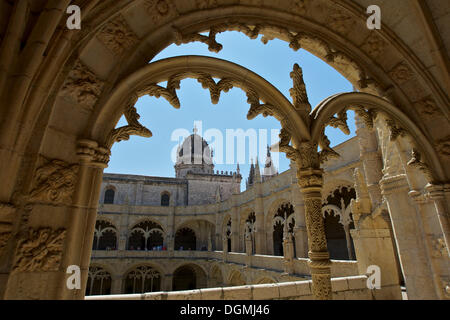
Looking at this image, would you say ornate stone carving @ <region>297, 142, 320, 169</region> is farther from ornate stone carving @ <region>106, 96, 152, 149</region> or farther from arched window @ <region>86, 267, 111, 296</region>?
arched window @ <region>86, 267, 111, 296</region>

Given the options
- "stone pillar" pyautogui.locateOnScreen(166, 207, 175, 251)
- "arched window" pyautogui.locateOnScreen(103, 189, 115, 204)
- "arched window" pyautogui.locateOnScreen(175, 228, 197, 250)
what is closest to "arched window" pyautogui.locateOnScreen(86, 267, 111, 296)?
"stone pillar" pyautogui.locateOnScreen(166, 207, 175, 251)

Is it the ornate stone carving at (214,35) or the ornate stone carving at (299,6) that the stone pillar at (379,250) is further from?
the ornate stone carving at (214,35)

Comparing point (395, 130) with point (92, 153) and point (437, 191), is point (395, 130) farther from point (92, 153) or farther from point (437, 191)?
point (92, 153)

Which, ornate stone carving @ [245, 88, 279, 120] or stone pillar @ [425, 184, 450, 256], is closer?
ornate stone carving @ [245, 88, 279, 120]

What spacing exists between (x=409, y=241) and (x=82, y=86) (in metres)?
4.84

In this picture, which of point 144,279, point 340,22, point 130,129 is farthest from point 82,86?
point 144,279

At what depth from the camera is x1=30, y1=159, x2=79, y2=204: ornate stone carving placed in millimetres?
1601

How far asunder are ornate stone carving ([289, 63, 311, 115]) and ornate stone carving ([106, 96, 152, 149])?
1.72 metres

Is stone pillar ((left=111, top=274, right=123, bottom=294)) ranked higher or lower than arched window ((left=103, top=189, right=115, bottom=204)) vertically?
lower

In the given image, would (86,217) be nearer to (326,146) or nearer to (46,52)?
(46,52)

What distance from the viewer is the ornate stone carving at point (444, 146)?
297cm

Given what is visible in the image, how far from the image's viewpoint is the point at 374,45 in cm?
318
